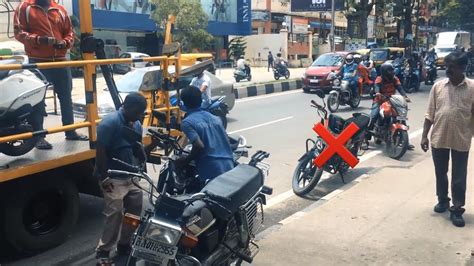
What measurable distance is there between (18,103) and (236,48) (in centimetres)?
3675

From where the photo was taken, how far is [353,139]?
6887 mm

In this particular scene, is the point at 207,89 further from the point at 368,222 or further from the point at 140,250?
the point at 140,250

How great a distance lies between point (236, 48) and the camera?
40.8 meters

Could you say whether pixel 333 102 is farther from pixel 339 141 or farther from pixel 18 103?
pixel 18 103

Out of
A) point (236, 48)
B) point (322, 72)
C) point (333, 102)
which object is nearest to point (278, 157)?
point (333, 102)

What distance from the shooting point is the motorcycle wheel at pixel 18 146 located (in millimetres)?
4488

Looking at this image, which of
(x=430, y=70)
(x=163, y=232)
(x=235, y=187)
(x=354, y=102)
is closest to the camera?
(x=163, y=232)

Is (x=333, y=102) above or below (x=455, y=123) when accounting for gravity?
below

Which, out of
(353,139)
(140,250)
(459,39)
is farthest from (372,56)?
(459,39)

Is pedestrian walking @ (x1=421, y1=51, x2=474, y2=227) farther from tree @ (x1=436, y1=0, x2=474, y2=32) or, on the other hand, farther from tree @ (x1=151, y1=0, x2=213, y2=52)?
tree @ (x1=436, y1=0, x2=474, y2=32)

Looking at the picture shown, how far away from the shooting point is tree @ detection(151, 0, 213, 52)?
2669 centimetres

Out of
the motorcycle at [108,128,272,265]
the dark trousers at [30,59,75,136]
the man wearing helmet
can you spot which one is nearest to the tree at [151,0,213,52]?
the man wearing helmet

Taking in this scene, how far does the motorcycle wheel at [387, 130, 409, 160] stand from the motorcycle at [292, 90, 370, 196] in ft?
4.48

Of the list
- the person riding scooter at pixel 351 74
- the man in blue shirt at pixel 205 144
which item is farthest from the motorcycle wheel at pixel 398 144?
the person riding scooter at pixel 351 74
